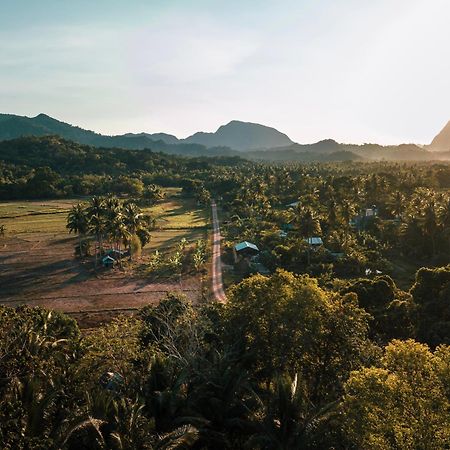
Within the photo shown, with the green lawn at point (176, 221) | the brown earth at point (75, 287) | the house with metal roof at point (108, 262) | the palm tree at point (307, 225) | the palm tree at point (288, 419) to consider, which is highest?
the palm tree at point (307, 225)

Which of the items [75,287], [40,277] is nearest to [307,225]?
[75,287]

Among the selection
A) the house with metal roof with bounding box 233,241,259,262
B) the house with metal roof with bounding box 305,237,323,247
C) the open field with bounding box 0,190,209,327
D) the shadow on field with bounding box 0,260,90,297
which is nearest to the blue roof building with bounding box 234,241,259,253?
the house with metal roof with bounding box 233,241,259,262

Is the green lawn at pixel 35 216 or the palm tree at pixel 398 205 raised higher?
the palm tree at pixel 398 205

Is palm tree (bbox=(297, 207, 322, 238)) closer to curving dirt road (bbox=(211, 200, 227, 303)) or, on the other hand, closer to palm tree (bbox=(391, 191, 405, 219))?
curving dirt road (bbox=(211, 200, 227, 303))

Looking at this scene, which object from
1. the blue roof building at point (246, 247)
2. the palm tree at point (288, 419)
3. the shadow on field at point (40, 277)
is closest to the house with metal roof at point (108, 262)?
the shadow on field at point (40, 277)

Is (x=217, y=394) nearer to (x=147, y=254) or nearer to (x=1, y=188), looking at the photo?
(x=147, y=254)

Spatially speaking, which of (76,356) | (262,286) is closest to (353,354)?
(262,286)

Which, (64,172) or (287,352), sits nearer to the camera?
(287,352)

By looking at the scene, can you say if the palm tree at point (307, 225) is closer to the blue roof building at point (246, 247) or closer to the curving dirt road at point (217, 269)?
the blue roof building at point (246, 247)
